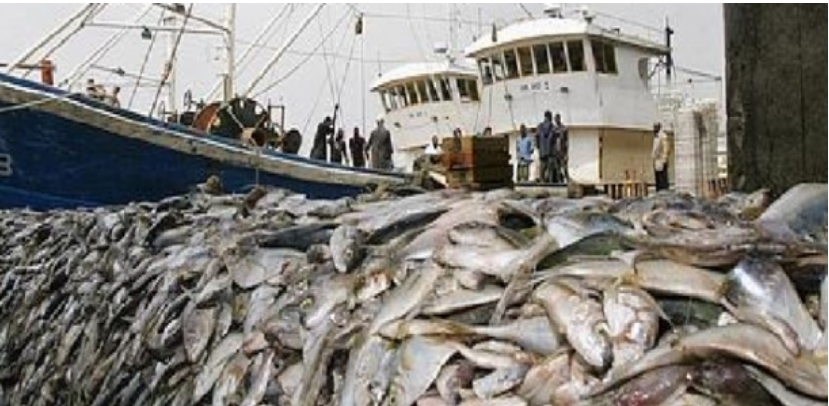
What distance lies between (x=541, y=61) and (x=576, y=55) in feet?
2.94

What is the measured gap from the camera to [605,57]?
30000 mm

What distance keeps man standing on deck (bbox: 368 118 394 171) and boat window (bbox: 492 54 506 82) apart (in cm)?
531

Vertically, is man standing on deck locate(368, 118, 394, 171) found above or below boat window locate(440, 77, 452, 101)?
below

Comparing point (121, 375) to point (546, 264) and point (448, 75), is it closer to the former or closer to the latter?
point (546, 264)

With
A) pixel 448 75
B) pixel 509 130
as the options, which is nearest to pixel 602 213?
pixel 509 130

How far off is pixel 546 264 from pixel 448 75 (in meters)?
32.3

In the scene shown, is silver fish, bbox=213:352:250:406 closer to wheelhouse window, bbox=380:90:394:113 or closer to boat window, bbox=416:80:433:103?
boat window, bbox=416:80:433:103

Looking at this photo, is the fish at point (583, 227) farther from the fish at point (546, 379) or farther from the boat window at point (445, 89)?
the boat window at point (445, 89)

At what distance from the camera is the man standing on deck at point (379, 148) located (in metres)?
26.1

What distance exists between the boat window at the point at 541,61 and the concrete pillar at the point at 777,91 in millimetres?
25966

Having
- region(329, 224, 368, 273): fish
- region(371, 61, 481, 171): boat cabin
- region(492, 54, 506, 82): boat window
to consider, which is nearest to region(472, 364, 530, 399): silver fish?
region(329, 224, 368, 273): fish

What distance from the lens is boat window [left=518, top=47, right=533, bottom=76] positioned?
30.0 metres

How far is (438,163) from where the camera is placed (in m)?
14.5

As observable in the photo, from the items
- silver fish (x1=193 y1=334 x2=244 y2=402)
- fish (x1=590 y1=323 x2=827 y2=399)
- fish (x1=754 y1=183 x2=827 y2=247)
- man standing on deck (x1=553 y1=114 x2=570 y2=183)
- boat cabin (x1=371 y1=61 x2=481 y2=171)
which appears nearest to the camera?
fish (x1=590 y1=323 x2=827 y2=399)
